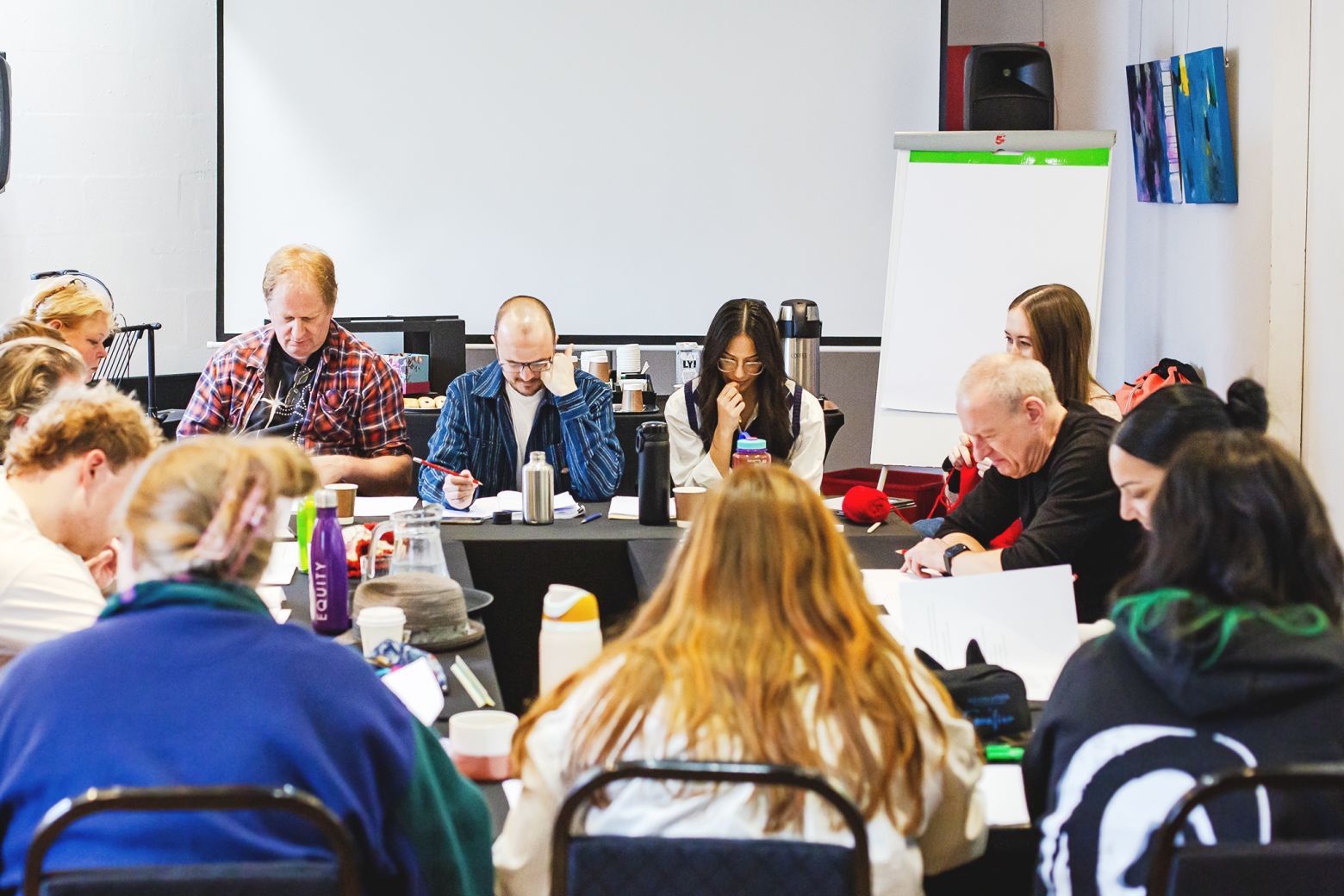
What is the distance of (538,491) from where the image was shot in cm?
328

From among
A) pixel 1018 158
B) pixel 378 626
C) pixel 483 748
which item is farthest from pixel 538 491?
pixel 1018 158

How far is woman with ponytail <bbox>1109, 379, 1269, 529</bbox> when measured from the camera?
2.06 metres

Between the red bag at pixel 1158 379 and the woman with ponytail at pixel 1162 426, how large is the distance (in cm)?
216

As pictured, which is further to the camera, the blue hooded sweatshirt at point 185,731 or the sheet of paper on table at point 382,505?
the sheet of paper on table at point 382,505

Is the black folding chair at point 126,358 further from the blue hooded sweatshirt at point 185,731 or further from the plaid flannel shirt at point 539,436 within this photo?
the blue hooded sweatshirt at point 185,731

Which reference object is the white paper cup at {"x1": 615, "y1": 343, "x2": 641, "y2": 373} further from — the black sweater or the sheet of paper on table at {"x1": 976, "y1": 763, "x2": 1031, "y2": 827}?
the sheet of paper on table at {"x1": 976, "y1": 763, "x2": 1031, "y2": 827}

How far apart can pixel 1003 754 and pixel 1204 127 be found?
3.28m

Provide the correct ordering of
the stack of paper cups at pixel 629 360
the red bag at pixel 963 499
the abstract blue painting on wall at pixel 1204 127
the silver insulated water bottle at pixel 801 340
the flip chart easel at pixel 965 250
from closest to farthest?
the red bag at pixel 963 499 → the abstract blue painting on wall at pixel 1204 127 → the flip chart easel at pixel 965 250 → the silver insulated water bottle at pixel 801 340 → the stack of paper cups at pixel 629 360

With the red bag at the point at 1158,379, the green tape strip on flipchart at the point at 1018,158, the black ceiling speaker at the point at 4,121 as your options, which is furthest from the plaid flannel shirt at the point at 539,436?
the black ceiling speaker at the point at 4,121

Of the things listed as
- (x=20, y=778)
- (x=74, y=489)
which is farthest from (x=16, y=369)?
(x=20, y=778)

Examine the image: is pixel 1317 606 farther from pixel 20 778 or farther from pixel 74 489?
pixel 74 489

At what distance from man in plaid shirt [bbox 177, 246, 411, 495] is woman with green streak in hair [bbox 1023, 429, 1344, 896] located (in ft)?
8.26

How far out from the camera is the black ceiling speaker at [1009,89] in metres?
5.10

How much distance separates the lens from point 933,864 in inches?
57.9
